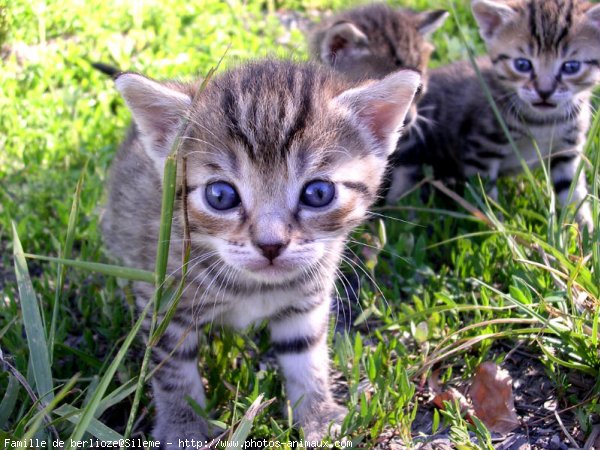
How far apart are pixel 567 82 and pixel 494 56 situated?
442mm

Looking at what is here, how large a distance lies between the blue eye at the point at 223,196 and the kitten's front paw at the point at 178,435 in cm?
87

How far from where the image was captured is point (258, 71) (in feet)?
8.02

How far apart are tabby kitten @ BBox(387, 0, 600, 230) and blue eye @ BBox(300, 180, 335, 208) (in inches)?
67.3

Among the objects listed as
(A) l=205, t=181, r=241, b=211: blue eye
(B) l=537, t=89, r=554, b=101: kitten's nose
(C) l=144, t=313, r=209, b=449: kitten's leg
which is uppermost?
(B) l=537, t=89, r=554, b=101: kitten's nose

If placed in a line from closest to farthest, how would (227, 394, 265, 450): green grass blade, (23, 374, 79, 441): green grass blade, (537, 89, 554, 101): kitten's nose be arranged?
(23, 374, 79, 441): green grass blade
(227, 394, 265, 450): green grass blade
(537, 89, 554, 101): kitten's nose

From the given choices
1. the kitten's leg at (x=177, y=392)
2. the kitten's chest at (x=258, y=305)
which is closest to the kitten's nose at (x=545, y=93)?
the kitten's chest at (x=258, y=305)

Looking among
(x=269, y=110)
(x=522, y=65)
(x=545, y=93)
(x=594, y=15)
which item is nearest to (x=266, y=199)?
(x=269, y=110)

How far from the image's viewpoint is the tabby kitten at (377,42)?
145 inches

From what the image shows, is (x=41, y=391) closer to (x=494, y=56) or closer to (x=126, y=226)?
(x=126, y=226)

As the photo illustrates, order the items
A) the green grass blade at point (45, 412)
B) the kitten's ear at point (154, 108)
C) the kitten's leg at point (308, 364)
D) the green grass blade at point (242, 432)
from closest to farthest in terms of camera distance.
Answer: the green grass blade at point (45, 412), the green grass blade at point (242, 432), the kitten's ear at point (154, 108), the kitten's leg at point (308, 364)

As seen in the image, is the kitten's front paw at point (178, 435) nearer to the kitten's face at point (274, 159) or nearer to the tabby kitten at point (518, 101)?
the kitten's face at point (274, 159)

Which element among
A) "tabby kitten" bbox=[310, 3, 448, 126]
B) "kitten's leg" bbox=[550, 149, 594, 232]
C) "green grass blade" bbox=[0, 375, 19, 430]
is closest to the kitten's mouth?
"kitten's leg" bbox=[550, 149, 594, 232]

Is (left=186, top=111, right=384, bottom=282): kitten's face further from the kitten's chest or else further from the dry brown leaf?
the dry brown leaf

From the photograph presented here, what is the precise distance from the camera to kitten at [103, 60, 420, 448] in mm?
2219
